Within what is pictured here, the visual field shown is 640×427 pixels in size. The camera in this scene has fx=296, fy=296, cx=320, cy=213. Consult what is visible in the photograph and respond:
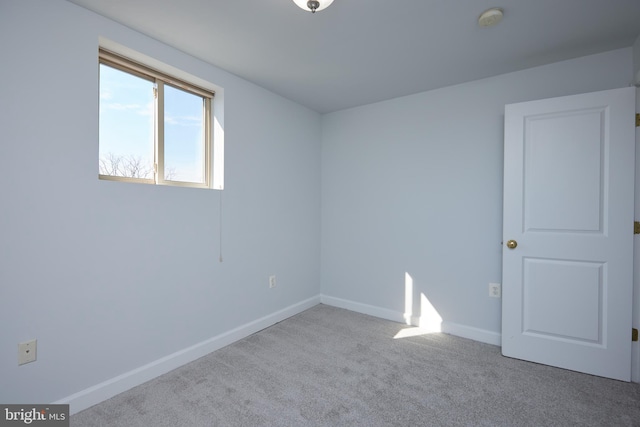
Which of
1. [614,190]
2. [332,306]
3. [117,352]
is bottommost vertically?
[332,306]

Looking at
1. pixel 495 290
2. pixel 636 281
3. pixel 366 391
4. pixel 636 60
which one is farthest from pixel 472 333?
pixel 636 60

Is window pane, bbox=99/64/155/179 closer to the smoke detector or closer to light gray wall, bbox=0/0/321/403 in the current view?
light gray wall, bbox=0/0/321/403

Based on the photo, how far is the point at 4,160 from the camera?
1.51m

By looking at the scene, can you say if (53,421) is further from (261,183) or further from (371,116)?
(371,116)

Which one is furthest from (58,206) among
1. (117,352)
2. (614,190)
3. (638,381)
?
(638,381)

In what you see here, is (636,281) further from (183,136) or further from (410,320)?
(183,136)

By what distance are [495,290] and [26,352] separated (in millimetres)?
3329

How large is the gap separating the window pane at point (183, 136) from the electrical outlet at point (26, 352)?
1.27 m

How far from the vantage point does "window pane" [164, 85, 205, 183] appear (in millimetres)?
2336

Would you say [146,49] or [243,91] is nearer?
[146,49]

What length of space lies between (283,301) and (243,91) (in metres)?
2.17

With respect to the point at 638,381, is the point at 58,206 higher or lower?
higher

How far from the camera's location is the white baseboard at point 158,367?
1.76 meters

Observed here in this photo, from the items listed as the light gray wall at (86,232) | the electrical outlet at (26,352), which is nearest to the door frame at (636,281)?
the light gray wall at (86,232)
